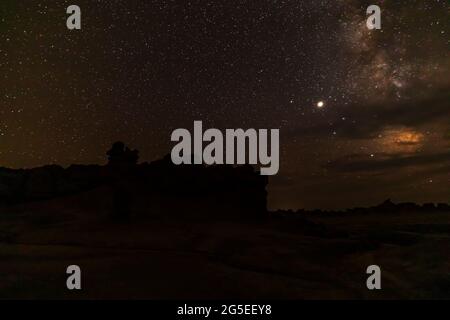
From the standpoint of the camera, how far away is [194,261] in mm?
15445

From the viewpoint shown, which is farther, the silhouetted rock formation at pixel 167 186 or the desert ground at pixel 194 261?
the silhouetted rock formation at pixel 167 186

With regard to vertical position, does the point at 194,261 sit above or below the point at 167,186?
below

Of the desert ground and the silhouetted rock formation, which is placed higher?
the silhouetted rock formation

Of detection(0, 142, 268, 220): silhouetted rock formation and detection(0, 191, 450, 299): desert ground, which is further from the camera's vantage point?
detection(0, 142, 268, 220): silhouetted rock formation

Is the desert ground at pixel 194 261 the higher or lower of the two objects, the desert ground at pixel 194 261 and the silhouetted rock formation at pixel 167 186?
the lower

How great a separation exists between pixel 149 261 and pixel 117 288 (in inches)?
116

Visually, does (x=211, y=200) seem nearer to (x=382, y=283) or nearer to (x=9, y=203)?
(x=9, y=203)

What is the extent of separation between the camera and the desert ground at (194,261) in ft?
41.0

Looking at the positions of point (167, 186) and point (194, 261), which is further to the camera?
point (167, 186)

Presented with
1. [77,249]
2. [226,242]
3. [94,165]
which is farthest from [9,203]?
[226,242]

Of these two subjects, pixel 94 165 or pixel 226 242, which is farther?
pixel 94 165

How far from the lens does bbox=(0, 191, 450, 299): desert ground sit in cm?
1248
